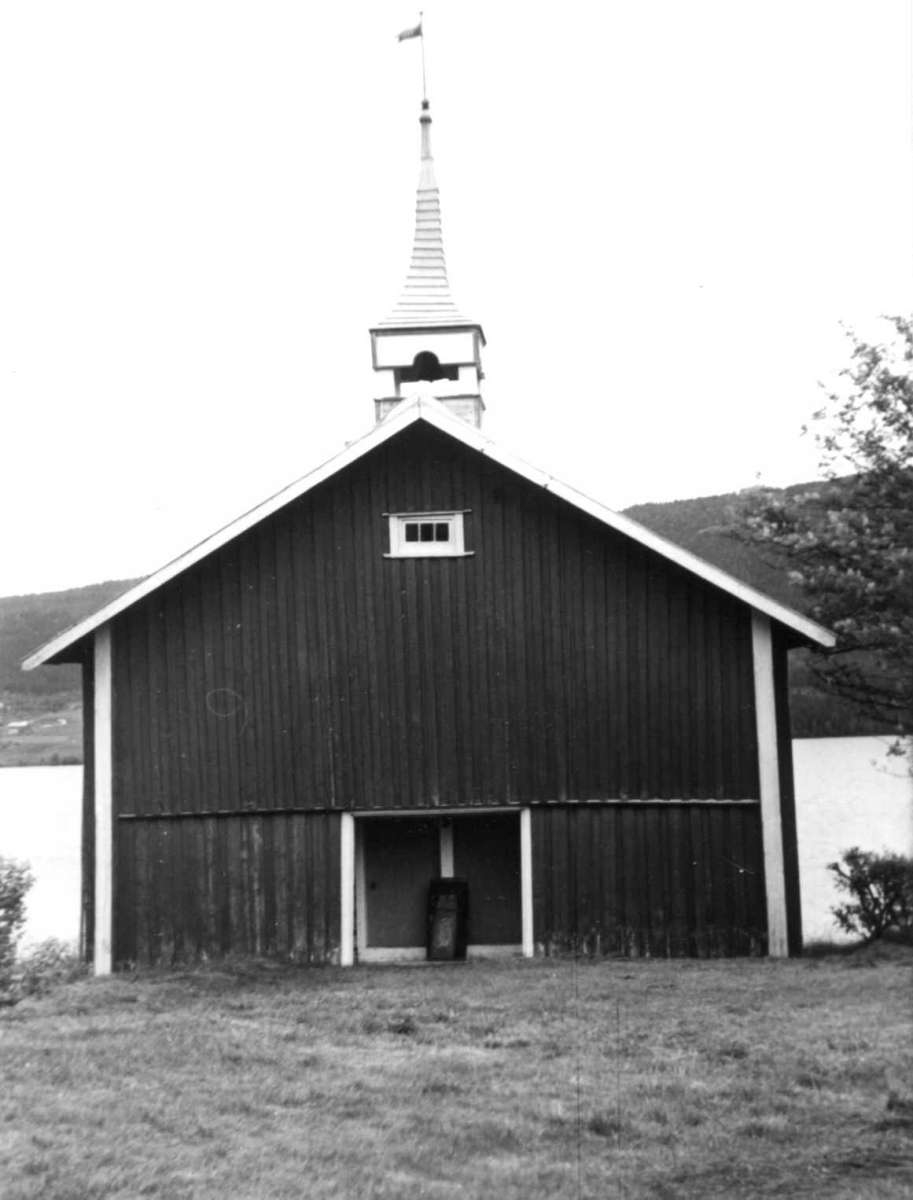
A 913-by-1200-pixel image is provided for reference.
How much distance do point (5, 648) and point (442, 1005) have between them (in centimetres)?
1247

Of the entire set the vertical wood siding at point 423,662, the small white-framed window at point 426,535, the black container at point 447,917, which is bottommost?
the black container at point 447,917

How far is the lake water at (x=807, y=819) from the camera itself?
27.8 m

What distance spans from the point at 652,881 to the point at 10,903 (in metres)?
7.96

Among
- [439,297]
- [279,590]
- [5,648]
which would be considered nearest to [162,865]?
[279,590]

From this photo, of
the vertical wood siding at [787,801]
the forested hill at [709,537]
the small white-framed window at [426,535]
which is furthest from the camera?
the forested hill at [709,537]

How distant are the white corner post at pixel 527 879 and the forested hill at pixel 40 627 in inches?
214

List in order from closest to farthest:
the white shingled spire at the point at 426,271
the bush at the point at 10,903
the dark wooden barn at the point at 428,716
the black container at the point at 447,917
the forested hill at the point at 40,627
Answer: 1. the dark wooden barn at the point at 428,716
2. the black container at the point at 447,917
3. the bush at the point at 10,903
4. the white shingled spire at the point at 426,271
5. the forested hill at the point at 40,627

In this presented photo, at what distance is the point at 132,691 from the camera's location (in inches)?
698

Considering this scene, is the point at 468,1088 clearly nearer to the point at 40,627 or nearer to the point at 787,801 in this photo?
the point at 787,801

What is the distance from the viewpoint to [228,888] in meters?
17.5

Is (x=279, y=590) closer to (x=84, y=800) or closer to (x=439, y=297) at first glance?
(x=84, y=800)

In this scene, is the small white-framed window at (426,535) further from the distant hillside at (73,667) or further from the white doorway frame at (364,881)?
the white doorway frame at (364,881)

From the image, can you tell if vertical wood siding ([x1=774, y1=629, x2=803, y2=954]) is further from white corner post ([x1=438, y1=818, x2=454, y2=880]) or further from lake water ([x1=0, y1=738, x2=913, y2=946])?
lake water ([x1=0, y1=738, x2=913, y2=946])

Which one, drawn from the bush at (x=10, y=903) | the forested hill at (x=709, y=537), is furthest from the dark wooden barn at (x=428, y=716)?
the forested hill at (x=709, y=537)
